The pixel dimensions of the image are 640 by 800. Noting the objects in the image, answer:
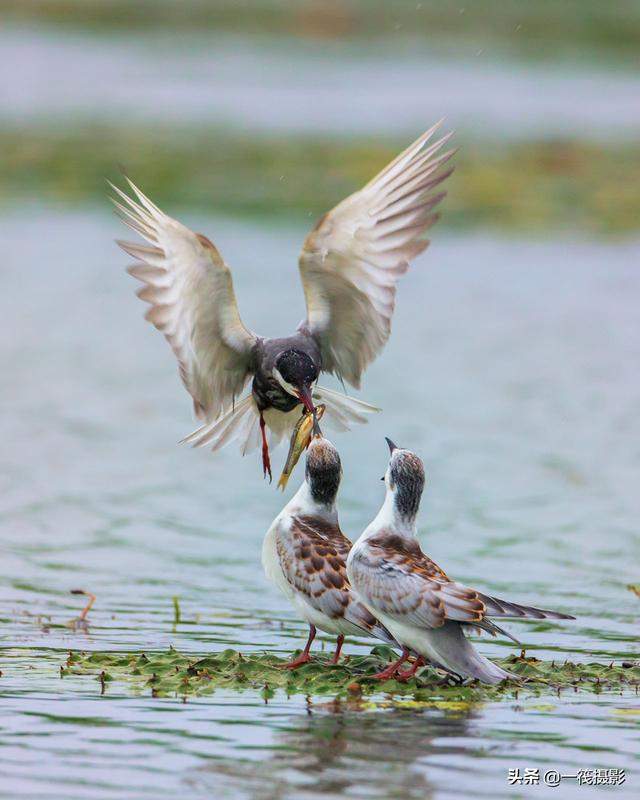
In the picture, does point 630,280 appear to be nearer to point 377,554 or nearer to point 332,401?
point 332,401

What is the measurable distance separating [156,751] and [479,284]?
16257 millimetres

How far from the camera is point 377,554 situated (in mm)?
8117

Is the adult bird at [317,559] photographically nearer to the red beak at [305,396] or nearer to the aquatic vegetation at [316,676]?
the aquatic vegetation at [316,676]

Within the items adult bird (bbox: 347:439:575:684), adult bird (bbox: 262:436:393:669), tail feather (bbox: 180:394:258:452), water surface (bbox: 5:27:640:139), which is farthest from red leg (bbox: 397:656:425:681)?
water surface (bbox: 5:27:640:139)

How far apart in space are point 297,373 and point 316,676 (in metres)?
2.53

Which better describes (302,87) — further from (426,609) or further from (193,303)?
(426,609)

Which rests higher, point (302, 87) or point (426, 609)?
point (302, 87)

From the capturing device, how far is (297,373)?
10.3 m

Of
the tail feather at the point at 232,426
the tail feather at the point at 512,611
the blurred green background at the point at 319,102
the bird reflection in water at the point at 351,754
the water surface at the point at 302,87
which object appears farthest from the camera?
the water surface at the point at 302,87

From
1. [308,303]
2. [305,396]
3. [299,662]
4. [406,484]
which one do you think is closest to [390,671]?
[299,662]

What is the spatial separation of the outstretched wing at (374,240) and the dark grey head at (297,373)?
Answer: 49 centimetres

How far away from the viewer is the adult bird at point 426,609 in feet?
25.7

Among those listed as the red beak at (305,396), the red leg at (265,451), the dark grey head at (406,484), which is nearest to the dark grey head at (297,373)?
the red beak at (305,396)

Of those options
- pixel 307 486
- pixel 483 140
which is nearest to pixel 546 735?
pixel 307 486
